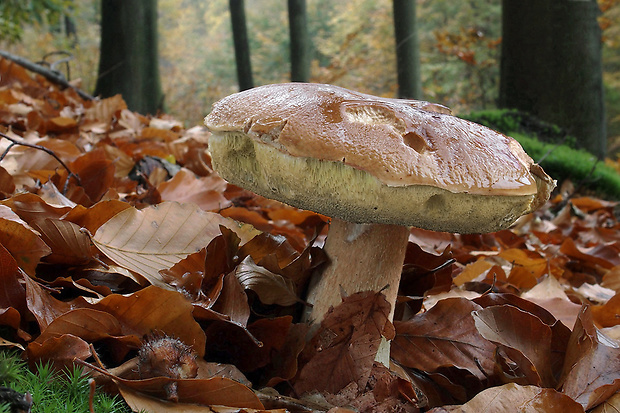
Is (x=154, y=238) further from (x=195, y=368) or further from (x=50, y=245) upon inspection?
(x=195, y=368)

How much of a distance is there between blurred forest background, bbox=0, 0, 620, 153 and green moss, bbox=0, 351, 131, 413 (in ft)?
29.3

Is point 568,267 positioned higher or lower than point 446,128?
lower

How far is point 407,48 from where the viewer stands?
26.5 ft

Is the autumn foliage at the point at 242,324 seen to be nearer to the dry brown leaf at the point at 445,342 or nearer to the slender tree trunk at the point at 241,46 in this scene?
the dry brown leaf at the point at 445,342

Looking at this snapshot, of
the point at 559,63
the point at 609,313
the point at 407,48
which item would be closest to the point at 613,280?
the point at 609,313

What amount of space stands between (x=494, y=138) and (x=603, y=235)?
8.40ft

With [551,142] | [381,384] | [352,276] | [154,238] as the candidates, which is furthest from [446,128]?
[551,142]

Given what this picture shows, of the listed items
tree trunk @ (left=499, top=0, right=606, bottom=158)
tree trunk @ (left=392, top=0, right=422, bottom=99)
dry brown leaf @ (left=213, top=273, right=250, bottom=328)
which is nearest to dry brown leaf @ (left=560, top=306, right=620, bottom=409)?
dry brown leaf @ (left=213, top=273, right=250, bottom=328)

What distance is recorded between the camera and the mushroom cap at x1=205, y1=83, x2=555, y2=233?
92cm

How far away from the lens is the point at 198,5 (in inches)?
1663

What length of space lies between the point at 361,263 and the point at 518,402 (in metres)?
0.47

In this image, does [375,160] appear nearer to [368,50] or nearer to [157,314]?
[157,314]

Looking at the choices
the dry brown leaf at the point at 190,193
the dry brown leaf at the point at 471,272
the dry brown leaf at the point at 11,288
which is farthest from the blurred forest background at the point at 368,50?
the dry brown leaf at the point at 11,288

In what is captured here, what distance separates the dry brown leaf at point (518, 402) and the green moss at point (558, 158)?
3338 mm
